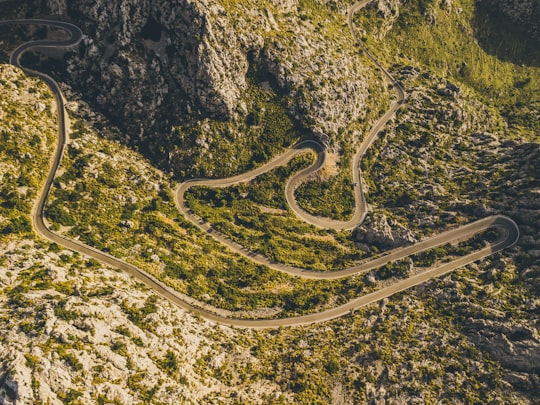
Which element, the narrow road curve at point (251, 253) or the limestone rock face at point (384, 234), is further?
the limestone rock face at point (384, 234)

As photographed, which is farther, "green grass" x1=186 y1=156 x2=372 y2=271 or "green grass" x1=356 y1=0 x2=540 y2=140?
"green grass" x1=356 y1=0 x2=540 y2=140

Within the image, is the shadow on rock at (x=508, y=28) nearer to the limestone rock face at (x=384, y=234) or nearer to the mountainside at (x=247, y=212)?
the mountainside at (x=247, y=212)

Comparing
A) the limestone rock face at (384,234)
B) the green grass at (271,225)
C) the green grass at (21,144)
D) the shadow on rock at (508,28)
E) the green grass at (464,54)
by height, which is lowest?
the green grass at (21,144)

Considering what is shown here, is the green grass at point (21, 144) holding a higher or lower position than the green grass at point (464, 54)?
lower

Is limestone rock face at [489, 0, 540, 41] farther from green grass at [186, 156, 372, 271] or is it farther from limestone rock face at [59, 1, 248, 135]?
green grass at [186, 156, 372, 271]

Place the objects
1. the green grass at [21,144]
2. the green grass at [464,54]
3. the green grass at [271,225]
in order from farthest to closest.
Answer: the green grass at [464,54], the green grass at [271,225], the green grass at [21,144]

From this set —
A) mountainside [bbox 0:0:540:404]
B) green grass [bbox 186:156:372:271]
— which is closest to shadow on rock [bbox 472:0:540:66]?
mountainside [bbox 0:0:540:404]

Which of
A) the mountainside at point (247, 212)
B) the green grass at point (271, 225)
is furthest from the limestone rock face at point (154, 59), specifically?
the green grass at point (271, 225)

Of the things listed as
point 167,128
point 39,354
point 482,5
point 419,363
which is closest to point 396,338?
point 419,363

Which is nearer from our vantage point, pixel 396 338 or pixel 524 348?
pixel 524 348

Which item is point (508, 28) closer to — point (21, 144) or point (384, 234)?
point (384, 234)

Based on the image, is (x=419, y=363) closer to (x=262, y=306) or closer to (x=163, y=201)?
(x=262, y=306)
